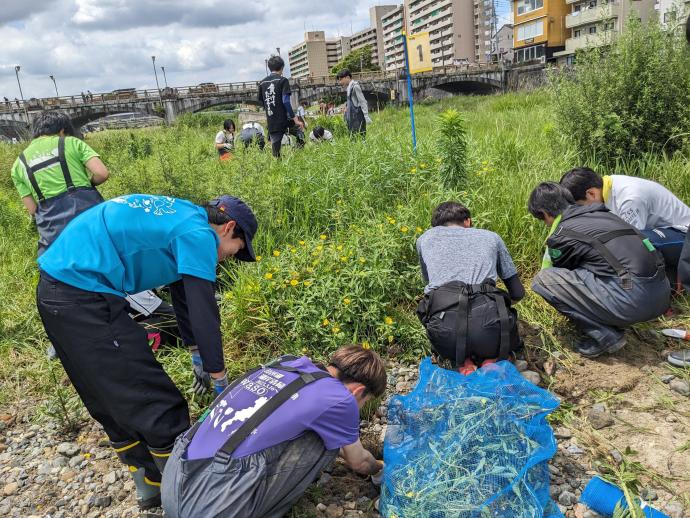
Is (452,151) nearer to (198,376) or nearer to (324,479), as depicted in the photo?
(198,376)

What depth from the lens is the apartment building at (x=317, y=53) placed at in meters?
121

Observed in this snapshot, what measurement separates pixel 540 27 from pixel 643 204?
145 feet

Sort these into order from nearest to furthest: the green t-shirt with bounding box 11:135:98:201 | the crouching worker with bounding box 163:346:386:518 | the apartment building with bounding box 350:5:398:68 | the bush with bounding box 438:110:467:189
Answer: the crouching worker with bounding box 163:346:386:518 < the green t-shirt with bounding box 11:135:98:201 < the bush with bounding box 438:110:467:189 < the apartment building with bounding box 350:5:398:68

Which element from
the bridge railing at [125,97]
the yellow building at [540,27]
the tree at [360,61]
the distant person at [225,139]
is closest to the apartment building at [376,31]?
the tree at [360,61]

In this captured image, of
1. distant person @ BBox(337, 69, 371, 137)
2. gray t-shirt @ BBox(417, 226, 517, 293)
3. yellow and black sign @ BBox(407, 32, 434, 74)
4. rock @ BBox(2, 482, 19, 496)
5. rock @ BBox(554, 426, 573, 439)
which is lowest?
rock @ BBox(554, 426, 573, 439)

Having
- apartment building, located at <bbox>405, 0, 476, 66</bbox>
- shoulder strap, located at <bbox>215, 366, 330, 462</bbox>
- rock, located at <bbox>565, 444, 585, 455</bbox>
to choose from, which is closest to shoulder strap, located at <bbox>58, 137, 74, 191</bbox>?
shoulder strap, located at <bbox>215, 366, 330, 462</bbox>

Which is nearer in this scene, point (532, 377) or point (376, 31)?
point (532, 377)

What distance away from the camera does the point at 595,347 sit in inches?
118

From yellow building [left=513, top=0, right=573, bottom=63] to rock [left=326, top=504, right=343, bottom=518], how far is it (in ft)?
140

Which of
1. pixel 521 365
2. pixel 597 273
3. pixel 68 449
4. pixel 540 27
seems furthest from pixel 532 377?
pixel 540 27

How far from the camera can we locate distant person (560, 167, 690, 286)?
331 centimetres

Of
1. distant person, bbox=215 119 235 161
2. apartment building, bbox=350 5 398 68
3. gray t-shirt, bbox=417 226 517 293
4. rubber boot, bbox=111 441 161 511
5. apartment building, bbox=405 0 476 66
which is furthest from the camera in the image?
apartment building, bbox=350 5 398 68

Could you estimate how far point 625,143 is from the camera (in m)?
5.07

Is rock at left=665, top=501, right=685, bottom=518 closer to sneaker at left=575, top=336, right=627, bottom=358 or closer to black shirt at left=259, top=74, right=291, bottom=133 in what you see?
sneaker at left=575, top=336, right=627, bottom=358
